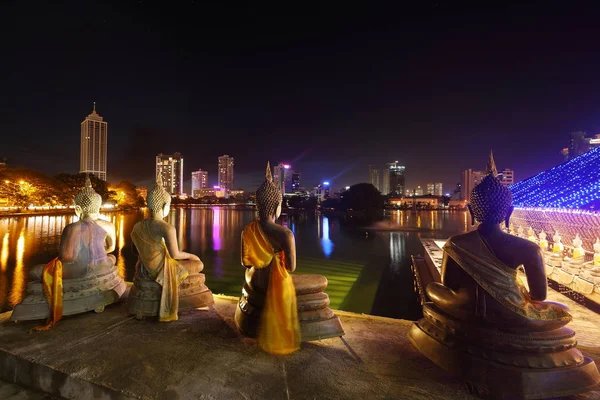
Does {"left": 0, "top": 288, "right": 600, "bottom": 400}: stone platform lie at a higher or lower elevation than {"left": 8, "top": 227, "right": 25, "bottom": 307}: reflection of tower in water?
higher

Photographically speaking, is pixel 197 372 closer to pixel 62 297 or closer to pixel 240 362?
pixel 240 362

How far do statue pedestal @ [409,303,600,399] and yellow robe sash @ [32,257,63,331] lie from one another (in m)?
4.82

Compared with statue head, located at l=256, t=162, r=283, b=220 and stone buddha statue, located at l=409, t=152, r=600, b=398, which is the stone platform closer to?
stone buddha statue, located at l=409, t=152, r=600, b=398

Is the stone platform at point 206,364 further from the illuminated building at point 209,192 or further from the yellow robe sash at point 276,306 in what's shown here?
the illuminated building at point 209,192

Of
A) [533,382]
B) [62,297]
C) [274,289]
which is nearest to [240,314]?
[274,289]

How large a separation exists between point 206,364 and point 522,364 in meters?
2.79

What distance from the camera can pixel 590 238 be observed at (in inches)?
483

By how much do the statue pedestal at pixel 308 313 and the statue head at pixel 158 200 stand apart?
1997mm

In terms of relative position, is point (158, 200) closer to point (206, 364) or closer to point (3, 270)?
point (206, 364)

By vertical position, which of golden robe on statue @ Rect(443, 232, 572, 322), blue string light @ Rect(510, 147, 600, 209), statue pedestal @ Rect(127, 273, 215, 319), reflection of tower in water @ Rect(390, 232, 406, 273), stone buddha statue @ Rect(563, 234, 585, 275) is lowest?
reflection of tower in water @ Rect(390, 232, 406, 273)

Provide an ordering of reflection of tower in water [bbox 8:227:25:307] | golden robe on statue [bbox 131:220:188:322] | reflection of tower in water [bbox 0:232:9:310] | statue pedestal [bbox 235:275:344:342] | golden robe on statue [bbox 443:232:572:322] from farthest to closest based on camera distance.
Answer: reflection of tower in water [bbox 0:232:9:310]
reflection of tower in water [bbox 8:227:25:307]
golden robe on statue [bbox 131:220:188:322]
statue pedestal [bbox 235:275:344:342]
golden robe on statue [bbox 443:232:572:322]

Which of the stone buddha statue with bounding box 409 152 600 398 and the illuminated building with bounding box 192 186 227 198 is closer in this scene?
the stone buddha statue with bounding box 409 152 600 398

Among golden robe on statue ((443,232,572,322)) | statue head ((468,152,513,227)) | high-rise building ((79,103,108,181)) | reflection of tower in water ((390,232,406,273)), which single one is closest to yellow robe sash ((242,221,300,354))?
golden robe on statue ((443,232,572,322))

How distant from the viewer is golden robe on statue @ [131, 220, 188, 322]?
4.20 meters
